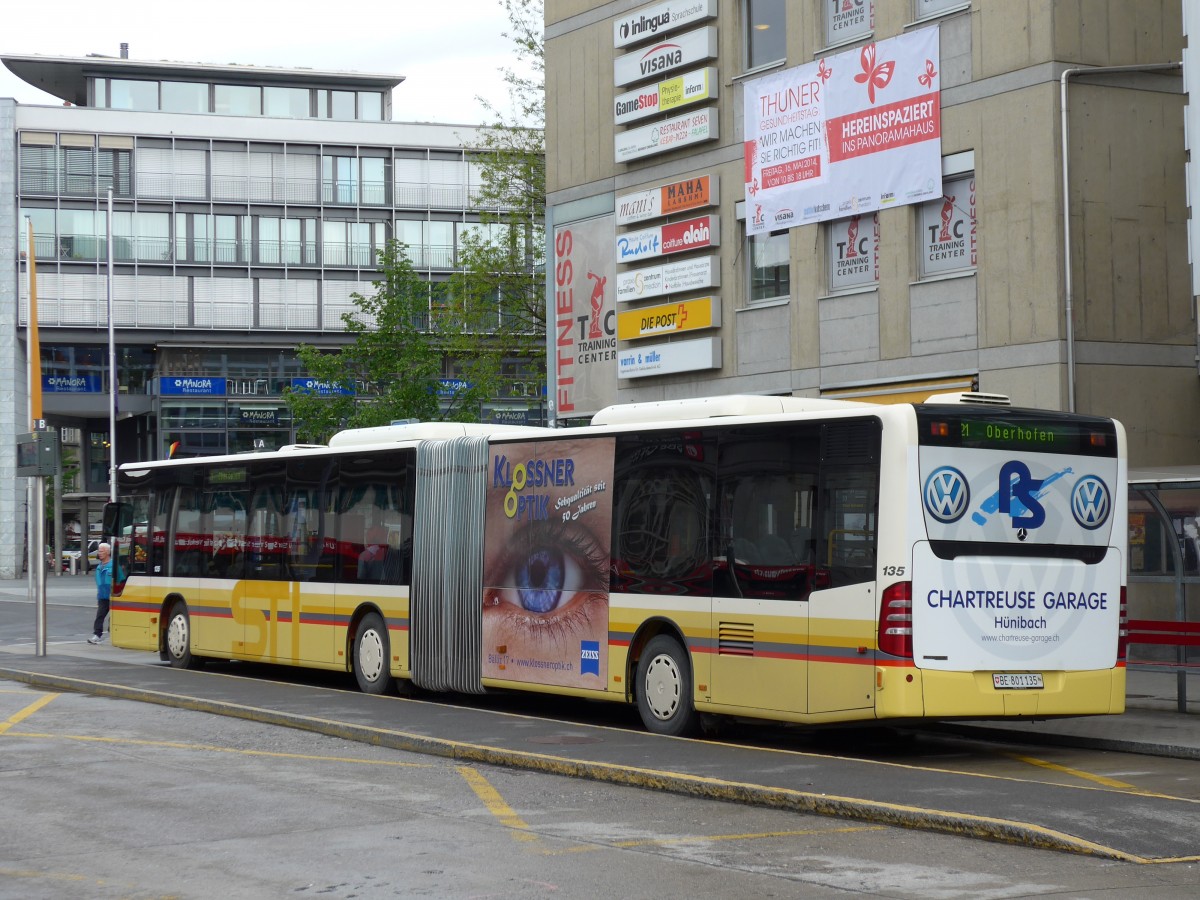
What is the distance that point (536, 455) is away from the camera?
56.7 ft

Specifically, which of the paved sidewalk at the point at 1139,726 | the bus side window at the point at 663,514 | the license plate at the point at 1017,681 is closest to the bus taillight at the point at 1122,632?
the paved sidewalk at the point at 1139,726

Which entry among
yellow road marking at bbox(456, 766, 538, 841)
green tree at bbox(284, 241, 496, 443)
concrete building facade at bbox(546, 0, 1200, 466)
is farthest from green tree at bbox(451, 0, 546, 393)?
yellow road marking at bbox(456, 766, 538, 841)

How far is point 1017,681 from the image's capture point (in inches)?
519

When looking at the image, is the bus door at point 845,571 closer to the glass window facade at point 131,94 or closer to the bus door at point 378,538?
the bus door at point 378,538

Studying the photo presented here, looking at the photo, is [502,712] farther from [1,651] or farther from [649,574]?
[1,651]

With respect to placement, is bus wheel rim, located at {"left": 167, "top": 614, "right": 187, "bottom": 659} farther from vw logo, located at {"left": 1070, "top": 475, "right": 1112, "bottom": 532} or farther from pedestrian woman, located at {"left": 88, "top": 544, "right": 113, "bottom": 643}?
vw logo, located at {"left": 1070, "top": 475, "right": 1112, "bottom": 532}

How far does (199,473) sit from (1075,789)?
1542cm

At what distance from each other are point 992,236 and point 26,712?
13191mm

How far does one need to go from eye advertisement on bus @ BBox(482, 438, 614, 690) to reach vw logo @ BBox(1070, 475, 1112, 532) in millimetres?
4432

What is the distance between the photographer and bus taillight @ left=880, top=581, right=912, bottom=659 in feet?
41.7

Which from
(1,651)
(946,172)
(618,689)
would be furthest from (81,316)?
(618,689)

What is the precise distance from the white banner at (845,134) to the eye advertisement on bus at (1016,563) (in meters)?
10.1

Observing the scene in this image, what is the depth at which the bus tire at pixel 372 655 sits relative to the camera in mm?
19328

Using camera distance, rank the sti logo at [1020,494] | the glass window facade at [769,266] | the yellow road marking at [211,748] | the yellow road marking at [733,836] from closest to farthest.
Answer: the yellow road marking at [733,836], the yellow road marking at [211,748], the sti logo at [1020,494], the glass window facade at [769,266]
